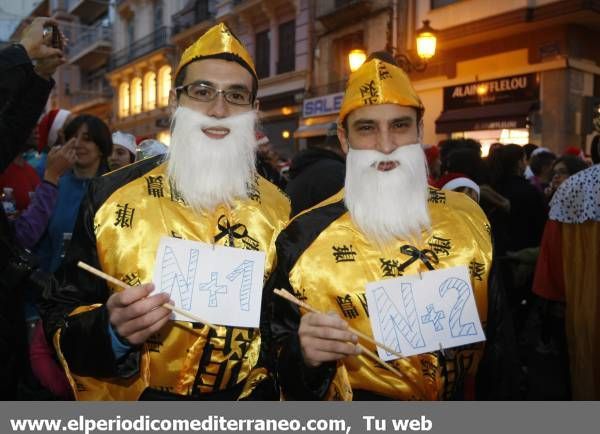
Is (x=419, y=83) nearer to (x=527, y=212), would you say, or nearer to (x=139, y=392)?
(x=527, y=212)

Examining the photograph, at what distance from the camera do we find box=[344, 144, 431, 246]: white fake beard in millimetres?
1931

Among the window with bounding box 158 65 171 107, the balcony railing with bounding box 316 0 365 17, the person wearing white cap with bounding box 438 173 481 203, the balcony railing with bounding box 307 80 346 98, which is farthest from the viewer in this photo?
the window with bounding box 158 65 171 107

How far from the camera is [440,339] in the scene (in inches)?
71.2

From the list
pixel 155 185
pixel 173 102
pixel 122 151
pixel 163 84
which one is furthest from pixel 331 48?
pixel 155 185

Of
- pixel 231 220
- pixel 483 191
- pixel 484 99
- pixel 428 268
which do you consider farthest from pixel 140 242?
pixel 484 99

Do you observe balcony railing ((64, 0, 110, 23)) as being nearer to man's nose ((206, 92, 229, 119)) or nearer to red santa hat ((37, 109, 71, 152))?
red santa hat ((37, 109, 71, 152))

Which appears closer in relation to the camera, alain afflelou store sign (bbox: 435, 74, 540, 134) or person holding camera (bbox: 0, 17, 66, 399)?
person holding camera (bbox: 0, 17, 66, 399)

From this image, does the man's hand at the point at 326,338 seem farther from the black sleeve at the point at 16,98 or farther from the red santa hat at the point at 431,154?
the red santa hat at the point at 431,154

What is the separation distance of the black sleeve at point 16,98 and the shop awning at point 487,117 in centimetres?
957

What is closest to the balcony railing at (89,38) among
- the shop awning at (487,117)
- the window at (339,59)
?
the window at (339,59)

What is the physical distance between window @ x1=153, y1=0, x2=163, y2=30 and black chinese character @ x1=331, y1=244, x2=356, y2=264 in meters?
27.0

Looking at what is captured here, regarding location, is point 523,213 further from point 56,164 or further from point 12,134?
point 12,134

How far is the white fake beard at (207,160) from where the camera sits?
1929mm

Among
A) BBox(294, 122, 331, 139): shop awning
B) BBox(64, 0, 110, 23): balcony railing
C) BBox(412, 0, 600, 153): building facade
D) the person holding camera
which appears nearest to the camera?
the person holding camera
